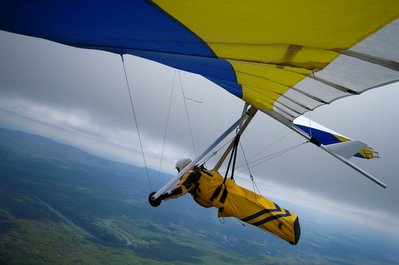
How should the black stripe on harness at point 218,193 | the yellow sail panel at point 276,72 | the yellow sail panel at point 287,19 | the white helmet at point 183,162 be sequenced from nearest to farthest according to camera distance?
1. the yellow sail panel at point 287,19
2. the yellow sail panel at point 276,72
3. the black stripe on harness at point 218,193
4. the white helmet at point 183,162

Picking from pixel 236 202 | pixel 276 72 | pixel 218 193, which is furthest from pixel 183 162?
pixel 276 72

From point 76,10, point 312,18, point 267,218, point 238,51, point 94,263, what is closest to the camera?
point 312,18

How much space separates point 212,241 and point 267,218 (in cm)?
17294

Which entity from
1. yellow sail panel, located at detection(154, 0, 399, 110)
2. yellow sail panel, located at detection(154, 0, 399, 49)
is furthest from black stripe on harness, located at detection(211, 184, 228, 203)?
yellow sail panel, located at detection(154, 0, 399, 49)

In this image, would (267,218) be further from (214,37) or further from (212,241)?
(212,241)

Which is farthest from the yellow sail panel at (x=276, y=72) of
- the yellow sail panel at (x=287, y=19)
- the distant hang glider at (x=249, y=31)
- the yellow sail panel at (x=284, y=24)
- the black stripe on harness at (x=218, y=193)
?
the black stripe on harness at (x=218, y=193)

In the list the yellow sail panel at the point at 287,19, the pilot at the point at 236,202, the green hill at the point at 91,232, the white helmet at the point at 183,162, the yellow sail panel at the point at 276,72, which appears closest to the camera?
the yellow sail panel at the point at 287,19

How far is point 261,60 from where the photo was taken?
6.27 feet

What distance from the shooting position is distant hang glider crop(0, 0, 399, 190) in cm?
118

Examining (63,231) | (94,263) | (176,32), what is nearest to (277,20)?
(176,32)

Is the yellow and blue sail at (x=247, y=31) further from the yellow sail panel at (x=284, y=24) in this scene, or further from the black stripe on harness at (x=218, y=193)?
the black stripe on harness at (x=218, y=193)

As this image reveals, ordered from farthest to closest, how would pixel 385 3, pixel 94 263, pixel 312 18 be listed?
pixel 94 263
pixel 312 18
pixel 385 3

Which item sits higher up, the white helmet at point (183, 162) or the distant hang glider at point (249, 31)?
the white helmet at point (183, 162)

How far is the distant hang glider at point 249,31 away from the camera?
1179mm
